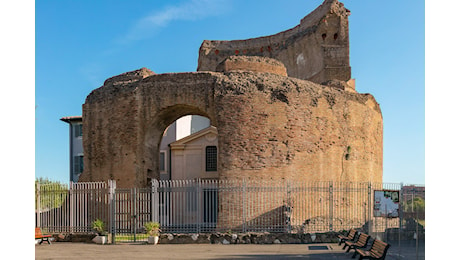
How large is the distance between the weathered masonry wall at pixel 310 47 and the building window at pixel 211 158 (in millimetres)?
7268

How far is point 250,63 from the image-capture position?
16.6 meters

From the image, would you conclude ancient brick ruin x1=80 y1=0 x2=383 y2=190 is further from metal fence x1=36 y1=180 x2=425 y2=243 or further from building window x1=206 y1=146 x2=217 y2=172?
building window x1=206 y1=146 x2=217 y2=172

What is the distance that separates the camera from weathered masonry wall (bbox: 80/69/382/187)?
577 inches

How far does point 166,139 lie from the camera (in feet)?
75.6

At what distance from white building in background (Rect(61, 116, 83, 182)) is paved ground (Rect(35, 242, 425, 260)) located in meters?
A: 15.2

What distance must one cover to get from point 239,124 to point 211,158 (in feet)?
23.3

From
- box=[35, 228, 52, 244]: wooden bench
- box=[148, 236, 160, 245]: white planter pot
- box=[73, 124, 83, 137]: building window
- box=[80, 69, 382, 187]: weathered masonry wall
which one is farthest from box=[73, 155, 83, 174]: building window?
box=[148, 236, 160, 245]: white planter pot

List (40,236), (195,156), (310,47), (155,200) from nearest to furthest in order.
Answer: (40,236) → (155,200) → (195,156) → (310,47)

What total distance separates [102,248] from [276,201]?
5728 mm

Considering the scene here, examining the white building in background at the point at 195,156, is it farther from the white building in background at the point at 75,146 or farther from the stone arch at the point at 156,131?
the white building in background at the point at 75,146

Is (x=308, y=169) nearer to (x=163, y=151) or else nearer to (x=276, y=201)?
(x=276, y=201)

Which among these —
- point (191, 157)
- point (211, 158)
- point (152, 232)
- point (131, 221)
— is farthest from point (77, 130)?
point (152, 232)

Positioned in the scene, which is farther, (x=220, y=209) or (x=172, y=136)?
(x=172, y=136)

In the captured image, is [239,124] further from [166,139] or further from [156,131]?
[166,139]
